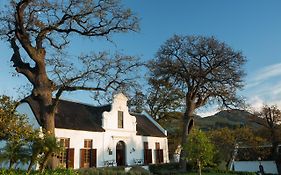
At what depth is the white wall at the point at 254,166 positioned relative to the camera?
31.5 m

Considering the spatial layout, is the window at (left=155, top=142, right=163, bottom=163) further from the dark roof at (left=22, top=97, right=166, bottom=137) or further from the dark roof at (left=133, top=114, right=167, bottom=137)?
the dark roof at (left=22, top=97, right=166, bottom=137)

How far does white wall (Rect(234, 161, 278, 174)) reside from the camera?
3148 centimetres

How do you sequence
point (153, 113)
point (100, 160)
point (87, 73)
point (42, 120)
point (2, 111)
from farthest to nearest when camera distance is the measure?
point (153, 113)
point (100, 160)
point (87, 73)
point (42, 120)
point (2, 111)

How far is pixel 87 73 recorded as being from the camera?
1750 cm

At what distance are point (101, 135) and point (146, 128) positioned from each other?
869 cm

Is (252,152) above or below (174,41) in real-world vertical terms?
below

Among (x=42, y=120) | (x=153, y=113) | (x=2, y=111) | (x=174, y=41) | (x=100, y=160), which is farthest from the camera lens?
(x=153, y=113)

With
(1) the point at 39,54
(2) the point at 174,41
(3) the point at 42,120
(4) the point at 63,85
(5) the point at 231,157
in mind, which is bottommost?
(5) the point at 231,157

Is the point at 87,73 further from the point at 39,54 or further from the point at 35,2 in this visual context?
the point at 35,2

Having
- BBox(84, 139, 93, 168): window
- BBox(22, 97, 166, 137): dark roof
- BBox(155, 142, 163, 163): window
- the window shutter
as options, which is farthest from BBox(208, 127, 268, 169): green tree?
BBox(84, 139, 93, 168): window

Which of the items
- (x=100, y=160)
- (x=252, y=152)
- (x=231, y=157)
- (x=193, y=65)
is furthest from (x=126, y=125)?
(x=252, y=152)

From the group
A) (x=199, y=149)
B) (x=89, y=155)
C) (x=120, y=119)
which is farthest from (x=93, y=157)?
(x=199, y=149)

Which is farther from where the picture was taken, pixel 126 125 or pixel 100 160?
pixel 126 125

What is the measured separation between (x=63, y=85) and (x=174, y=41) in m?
15.4
